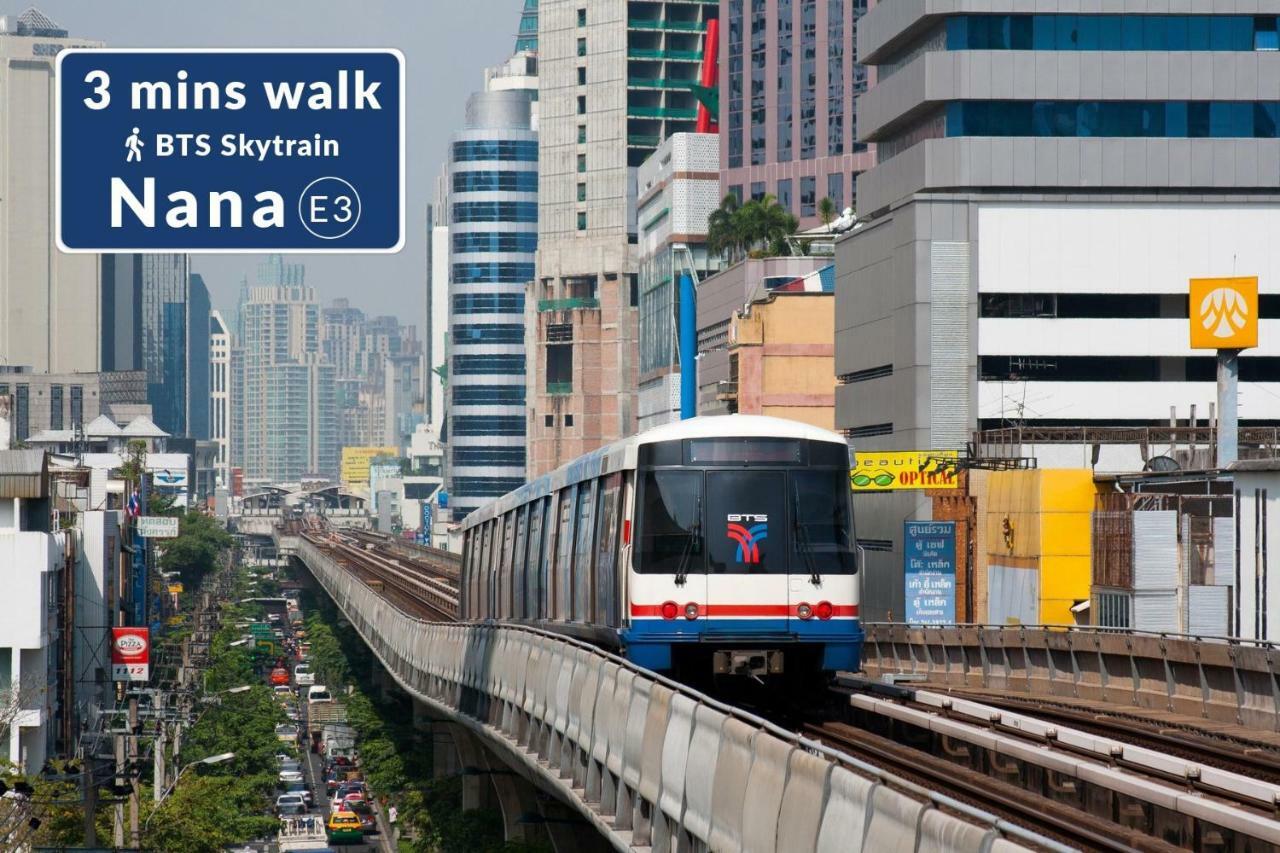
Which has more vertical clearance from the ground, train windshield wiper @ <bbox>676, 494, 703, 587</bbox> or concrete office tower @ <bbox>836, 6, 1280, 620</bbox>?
concrete office tower @ <bbox>836, 6, 1280, 620</bbox>

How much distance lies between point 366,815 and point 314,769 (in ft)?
101

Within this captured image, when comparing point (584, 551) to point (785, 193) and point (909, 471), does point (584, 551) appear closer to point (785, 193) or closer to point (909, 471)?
point (909, 471)

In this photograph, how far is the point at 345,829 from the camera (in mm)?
85250

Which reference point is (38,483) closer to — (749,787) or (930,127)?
(930,127)

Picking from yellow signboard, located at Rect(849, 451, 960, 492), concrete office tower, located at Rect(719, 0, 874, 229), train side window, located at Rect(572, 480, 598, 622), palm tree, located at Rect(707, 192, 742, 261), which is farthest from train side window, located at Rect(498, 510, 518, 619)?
concrete office tower, located at Rect(719, 0, 874, 229)

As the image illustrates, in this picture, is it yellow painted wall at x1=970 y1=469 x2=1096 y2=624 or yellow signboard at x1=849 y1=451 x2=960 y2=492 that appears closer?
yellow painted wall at x1=970 y1=469 x2=1096 y2=624

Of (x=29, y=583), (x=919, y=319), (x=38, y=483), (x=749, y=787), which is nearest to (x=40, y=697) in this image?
(x=29, y=583)

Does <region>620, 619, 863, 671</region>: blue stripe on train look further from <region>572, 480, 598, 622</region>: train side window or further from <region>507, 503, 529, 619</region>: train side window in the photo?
<region>507, 503, 529, 619</region>: train side window

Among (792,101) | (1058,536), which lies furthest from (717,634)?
(792,101)

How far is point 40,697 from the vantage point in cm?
6203

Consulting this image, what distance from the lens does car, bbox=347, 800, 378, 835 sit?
89.2 m

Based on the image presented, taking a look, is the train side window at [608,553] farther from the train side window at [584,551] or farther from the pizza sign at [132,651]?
the pizza sign at [132,651]

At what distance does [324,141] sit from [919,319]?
62198 millimetres

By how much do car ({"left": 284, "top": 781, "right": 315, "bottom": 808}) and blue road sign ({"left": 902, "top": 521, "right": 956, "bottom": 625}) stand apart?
48.5 meters
